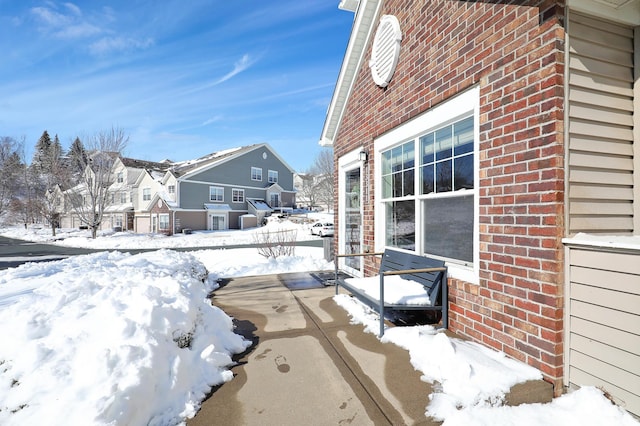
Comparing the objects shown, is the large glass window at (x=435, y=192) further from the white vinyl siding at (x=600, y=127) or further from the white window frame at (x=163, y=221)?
the white window frame at (x=163, y=221)

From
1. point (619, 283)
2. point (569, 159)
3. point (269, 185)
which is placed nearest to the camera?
point (619, 283)

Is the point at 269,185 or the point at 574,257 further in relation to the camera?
the point at 269,185

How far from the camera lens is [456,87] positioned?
351 centimetres

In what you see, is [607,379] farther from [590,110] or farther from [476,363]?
[590,110]

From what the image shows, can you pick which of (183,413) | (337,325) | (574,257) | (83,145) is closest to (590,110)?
(574,257)

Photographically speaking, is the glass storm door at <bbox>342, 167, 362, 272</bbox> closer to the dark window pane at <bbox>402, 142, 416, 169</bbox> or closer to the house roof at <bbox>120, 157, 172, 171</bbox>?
the dark window pane at <bbox>402, 142, 416, 169</bbox>

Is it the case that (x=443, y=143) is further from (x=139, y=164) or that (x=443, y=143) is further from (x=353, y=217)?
(x=139, y=164)

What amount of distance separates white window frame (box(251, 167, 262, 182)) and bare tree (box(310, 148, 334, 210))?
40.2 feet

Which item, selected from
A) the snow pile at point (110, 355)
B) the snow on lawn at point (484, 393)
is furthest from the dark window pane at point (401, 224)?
the snow pile at point (110, 355)

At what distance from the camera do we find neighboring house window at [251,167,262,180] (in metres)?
35.1

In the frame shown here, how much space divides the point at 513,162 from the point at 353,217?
429cm

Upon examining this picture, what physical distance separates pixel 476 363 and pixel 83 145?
30444 mm

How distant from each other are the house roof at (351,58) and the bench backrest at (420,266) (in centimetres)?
388

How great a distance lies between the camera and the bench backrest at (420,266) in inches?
144
